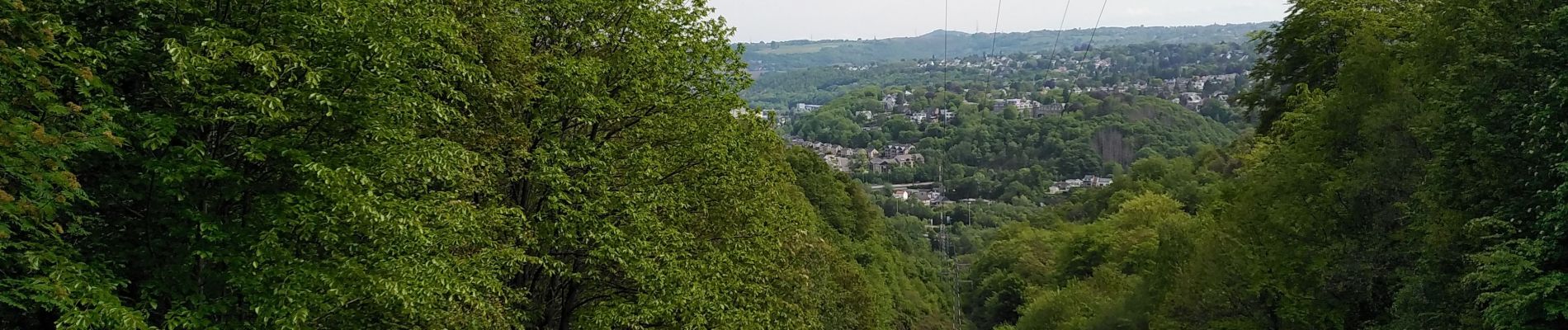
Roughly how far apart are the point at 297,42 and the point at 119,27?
1.46 meters

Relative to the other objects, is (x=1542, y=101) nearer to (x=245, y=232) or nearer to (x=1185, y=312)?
(x=1185, y=312)

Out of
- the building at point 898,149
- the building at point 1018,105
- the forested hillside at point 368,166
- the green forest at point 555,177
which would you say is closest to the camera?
the forested hillside at point 368,166

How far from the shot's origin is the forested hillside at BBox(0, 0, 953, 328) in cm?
834

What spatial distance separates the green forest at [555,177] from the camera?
8.80 meters

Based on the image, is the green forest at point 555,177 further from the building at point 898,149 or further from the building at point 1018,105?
the building at point 1018,105

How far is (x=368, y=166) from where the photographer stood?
406 inches

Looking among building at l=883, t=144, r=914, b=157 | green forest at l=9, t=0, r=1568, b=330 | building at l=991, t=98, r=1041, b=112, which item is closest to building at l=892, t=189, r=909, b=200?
building at l=883, t=144, r=914, b=157

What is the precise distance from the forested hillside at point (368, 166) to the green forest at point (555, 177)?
4cm

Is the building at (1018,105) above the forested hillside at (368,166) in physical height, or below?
below

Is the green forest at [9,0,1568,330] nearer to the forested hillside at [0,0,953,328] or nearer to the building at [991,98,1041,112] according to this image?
the forested hillside at [0,0,953,328]

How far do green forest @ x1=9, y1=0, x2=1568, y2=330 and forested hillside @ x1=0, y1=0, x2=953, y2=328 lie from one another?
41 millimetres

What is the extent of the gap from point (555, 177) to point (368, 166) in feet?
10.7

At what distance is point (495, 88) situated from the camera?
12656 mm

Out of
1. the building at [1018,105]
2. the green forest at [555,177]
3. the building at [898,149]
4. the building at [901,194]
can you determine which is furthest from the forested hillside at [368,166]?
the building at [1018,105]
